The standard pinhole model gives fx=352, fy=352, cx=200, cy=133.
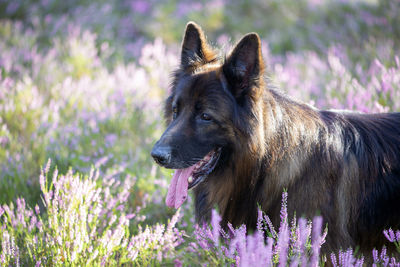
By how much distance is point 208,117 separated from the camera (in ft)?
8.57

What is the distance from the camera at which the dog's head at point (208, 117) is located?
2.47m

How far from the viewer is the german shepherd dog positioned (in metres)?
Result: 2.47

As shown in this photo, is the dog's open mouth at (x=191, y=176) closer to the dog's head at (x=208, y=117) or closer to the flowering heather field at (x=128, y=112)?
the dog's head at (x=208, y=117)

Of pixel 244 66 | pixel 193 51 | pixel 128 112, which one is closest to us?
pixel 244 66

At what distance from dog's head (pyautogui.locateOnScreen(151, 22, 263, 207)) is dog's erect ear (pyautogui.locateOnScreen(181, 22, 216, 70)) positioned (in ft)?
0.69

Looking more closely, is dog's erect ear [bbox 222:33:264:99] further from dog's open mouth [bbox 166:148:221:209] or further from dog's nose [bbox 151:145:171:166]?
dog's nose [bbox 151:145:171:166]

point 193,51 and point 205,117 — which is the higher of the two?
point 193,51

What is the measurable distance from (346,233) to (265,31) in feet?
28.5

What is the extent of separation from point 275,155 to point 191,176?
0.66m

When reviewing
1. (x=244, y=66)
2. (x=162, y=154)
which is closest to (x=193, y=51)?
(x=244, y=66)

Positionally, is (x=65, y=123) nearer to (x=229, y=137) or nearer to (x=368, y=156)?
(x=229, y=137)

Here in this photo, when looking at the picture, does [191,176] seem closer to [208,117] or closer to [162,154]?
[162,154]

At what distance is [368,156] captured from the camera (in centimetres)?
258

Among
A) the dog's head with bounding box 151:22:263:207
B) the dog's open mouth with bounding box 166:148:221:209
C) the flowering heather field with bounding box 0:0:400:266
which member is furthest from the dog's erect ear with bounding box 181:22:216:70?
the dog's open mouth with bounding box 166:148:221:209
